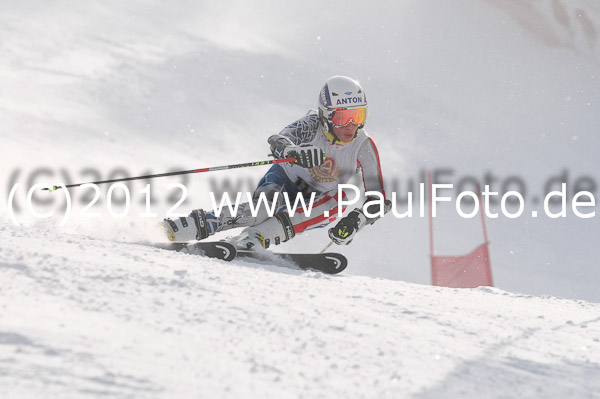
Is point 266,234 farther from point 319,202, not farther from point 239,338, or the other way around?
point 239,338

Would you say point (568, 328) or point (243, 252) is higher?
point (243, 252)

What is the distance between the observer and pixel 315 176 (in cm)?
625

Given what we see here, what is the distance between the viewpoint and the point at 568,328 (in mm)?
3564

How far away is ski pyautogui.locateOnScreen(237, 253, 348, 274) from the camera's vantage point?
5203 mm

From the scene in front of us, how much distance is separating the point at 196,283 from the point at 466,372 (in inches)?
58.3

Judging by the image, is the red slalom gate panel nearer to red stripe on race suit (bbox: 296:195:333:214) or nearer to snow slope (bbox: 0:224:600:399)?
red stripe on race suit (bbox: 296:195:333:214)

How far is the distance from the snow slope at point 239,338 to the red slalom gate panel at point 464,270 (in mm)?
5201

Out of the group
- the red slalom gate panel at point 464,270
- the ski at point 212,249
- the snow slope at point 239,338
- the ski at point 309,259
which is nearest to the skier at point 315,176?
the ski at point 309,259

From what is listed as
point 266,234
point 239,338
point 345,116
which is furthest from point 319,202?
point 239,338

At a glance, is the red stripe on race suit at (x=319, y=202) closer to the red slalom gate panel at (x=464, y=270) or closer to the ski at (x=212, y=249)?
the ski at (x=212, y=249)

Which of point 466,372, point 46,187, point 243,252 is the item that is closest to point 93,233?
point 46,187

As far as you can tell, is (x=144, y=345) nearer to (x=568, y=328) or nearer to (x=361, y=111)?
(x=568, y=328)

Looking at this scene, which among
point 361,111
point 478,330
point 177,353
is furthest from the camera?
point 361,111

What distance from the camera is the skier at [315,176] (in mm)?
5637
